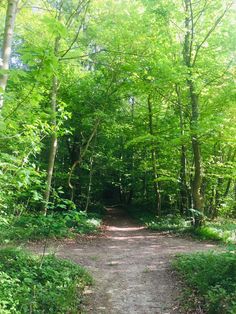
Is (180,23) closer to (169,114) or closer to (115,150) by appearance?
(169,114)

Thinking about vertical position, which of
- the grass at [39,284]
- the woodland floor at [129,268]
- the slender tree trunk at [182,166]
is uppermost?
the slender tree trunk at [182,166]

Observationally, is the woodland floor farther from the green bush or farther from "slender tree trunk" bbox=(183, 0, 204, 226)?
"slender tree trunk" bbox=(183, 0, 204, 226)

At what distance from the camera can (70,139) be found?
2369 cm

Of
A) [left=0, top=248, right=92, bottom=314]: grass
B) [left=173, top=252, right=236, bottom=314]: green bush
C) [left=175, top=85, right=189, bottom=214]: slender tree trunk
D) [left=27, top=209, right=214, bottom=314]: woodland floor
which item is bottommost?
[left=27, top=209, right=214, bottom=314]: woodland floor

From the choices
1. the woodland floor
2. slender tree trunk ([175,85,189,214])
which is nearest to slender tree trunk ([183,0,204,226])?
slender tree trunk ([175,85,189,214])

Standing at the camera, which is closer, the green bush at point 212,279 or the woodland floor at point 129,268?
the green bush at point 212,279

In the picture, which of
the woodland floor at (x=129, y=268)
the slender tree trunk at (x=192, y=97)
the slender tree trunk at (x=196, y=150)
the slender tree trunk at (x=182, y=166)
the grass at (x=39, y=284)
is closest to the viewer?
the grass at (x=39, y=284)

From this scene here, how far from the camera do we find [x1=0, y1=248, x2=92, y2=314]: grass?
5.62 metres

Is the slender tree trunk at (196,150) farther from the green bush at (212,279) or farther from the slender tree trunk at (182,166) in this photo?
the green bush at (212,279)

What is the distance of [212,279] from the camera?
270 inches

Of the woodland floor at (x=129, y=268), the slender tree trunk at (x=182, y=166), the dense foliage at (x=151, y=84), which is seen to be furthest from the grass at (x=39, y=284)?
the slender tree trunk at (x=182, y=166)

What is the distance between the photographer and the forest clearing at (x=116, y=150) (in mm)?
5703

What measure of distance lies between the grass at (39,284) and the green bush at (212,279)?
2.42 metres

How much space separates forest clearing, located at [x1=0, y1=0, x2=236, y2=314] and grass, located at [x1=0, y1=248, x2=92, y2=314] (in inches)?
1.3
